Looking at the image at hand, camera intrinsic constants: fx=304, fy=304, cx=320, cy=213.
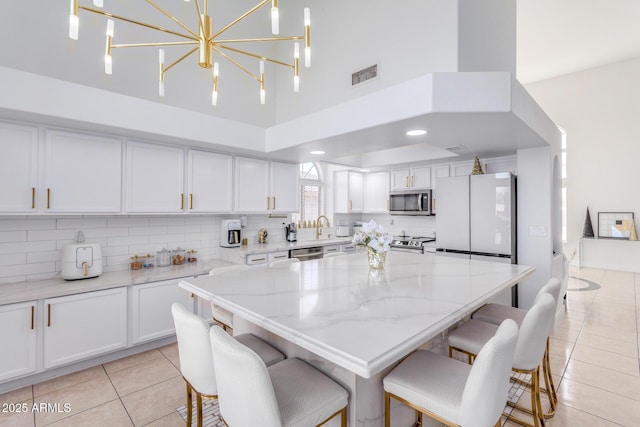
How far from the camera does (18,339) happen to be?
2.35 meters

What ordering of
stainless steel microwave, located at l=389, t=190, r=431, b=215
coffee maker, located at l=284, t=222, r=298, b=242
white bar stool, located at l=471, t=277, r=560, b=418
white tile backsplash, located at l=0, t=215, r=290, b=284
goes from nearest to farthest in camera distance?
white bar stool, located at l=471, t=277, r=560, b=418 → white tile backsplash, located at l=0, t=215, r=290, b=284 → coffee maker, located at l=284, t=222, r=298, b=242 → stainless steel microwave, located at l=389, t=190, r=431, b=215

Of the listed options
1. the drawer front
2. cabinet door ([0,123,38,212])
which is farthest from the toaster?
the drawer front

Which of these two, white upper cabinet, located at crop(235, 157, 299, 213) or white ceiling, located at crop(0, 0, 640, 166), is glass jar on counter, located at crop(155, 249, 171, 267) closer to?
white upper cabinet, located at crop(235, 157, 299, 213)

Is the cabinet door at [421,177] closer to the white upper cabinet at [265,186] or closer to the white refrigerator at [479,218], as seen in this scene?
the white refrigerator at [479,218]

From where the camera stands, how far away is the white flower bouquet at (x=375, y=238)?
2408 mm

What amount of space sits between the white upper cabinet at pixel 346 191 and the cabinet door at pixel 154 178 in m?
3.16

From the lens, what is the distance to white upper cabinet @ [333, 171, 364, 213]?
5926mm

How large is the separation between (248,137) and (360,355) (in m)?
3.18

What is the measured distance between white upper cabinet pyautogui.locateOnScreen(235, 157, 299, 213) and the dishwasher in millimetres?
629

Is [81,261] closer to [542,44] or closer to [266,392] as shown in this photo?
[266,392]

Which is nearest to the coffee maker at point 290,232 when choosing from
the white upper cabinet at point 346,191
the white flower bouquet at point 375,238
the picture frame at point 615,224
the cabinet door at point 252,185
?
the cabinet door at point 252,185

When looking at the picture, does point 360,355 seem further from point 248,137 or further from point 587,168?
point 587,168

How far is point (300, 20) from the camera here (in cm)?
462

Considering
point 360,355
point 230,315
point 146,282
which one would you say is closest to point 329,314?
point 360,355
